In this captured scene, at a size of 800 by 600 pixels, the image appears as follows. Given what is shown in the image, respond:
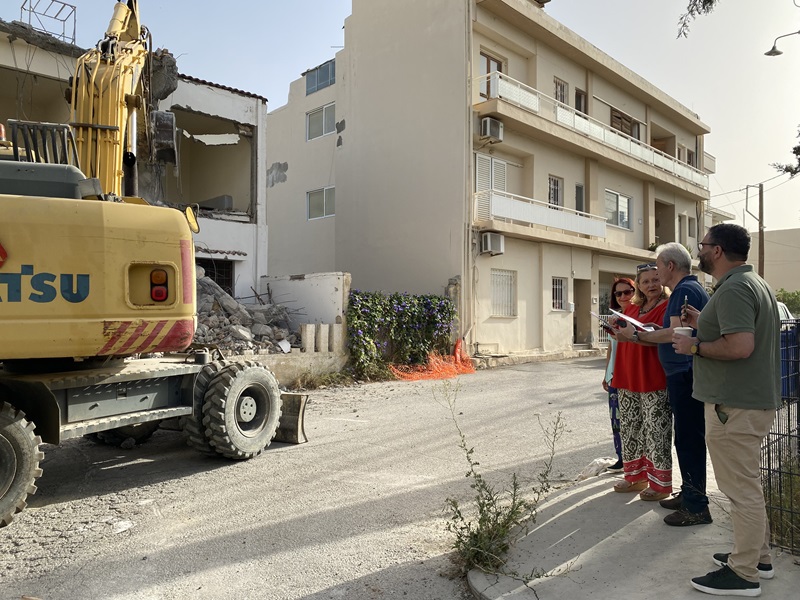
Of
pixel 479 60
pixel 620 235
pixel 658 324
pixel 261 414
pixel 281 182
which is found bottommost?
pixel 261 414

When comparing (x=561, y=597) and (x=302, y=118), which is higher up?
(x=302, y=118)

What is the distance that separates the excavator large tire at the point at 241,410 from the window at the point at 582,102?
18.1 metres

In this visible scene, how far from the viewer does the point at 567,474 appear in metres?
5.59

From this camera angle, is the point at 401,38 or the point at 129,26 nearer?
the point at 129,26

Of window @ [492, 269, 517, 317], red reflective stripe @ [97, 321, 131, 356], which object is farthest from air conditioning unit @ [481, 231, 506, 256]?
red reflective stripe @ [97, 321, 131, 356]

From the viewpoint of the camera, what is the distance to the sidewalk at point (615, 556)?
3.11 metres

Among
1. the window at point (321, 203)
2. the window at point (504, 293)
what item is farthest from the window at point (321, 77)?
the window at point (504, 293)

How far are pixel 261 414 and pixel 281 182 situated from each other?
18.7m

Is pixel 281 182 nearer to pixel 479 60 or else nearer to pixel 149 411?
pixel 479 60

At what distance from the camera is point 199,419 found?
5.83 meters

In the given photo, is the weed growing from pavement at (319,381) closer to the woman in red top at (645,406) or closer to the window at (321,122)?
the woman in red top at (645,406)

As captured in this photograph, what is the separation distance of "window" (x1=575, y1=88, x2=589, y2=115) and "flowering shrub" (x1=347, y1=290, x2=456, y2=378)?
34.3 ft

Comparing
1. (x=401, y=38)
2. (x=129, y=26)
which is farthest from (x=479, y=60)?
(x=129, y=26)

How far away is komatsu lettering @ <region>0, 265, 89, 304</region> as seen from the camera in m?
4.04
